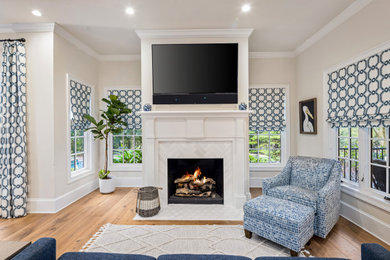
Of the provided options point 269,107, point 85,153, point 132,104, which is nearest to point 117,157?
point 85,153

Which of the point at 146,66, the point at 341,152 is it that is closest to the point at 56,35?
the point at 146,66

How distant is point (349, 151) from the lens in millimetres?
2820

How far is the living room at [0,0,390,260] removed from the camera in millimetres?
2197

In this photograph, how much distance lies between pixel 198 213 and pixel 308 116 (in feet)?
8.55

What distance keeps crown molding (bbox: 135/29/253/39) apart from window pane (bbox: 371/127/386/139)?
2189mm

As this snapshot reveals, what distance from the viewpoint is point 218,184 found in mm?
3391

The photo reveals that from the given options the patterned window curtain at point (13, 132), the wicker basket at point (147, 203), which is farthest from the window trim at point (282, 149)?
the patterned window curtain at point (13, 132)

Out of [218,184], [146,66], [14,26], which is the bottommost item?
[218,184]

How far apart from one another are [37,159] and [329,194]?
4020 millimetres

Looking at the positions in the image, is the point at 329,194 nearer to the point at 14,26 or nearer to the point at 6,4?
the point at 6,4

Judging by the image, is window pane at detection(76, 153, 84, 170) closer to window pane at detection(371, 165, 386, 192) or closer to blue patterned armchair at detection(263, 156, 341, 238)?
blue patterned armchair at detection(263, 156, 341, 238)

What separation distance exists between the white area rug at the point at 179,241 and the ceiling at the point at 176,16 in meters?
2.86

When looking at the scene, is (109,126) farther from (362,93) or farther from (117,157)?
(362,93)

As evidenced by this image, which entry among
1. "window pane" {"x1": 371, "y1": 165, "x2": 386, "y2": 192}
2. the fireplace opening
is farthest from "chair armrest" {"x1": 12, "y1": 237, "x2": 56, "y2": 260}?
"window pane" {"x1": 371, "y1": 165, "x2": 386, "y2": 192}
